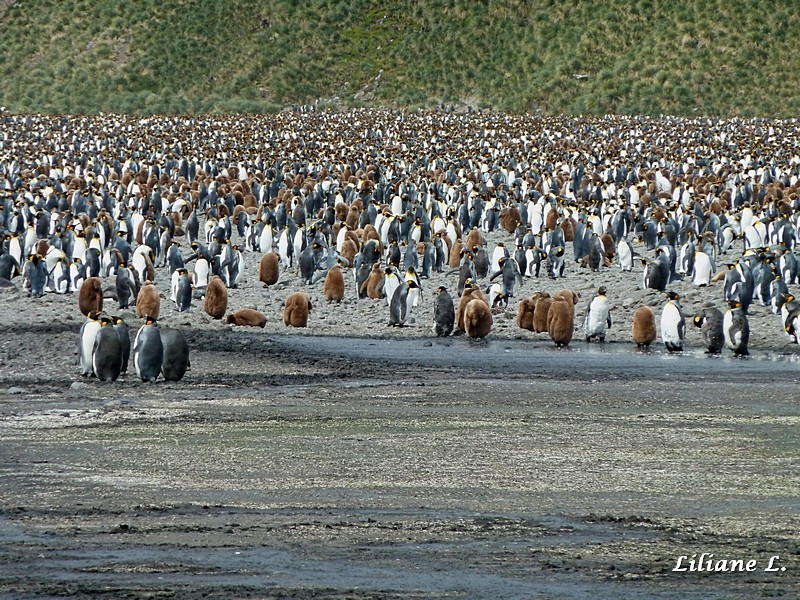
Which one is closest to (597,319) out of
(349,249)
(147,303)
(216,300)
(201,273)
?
(216,300)

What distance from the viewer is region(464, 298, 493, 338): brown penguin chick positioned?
17188 millimetres

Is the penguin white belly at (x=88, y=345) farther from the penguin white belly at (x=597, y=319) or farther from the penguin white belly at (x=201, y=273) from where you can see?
the penguin white belly at (x=201, y=273)

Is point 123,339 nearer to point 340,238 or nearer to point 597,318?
point 597,318

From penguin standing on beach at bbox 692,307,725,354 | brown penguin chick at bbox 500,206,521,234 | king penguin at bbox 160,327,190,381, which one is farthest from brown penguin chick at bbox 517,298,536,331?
brown penguin chick at bbox 500,206,521,234

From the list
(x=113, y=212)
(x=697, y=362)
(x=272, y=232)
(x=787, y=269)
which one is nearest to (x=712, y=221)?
(x=787, y=269)

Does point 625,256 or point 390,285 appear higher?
point 625,256

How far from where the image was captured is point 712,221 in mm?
25469

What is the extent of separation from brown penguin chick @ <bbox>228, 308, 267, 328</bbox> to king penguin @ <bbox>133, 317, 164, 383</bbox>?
437cm

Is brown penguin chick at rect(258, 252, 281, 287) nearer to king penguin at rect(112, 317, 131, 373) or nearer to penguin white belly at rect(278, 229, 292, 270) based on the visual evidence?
penguin white belly at rect(278, 229, 292, 270)

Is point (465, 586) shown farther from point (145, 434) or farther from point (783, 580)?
point (145, 434)

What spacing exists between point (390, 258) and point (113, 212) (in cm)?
998

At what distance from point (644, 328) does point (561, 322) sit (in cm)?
105

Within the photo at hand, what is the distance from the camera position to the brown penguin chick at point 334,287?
1989cm

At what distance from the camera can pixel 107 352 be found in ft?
44.2
